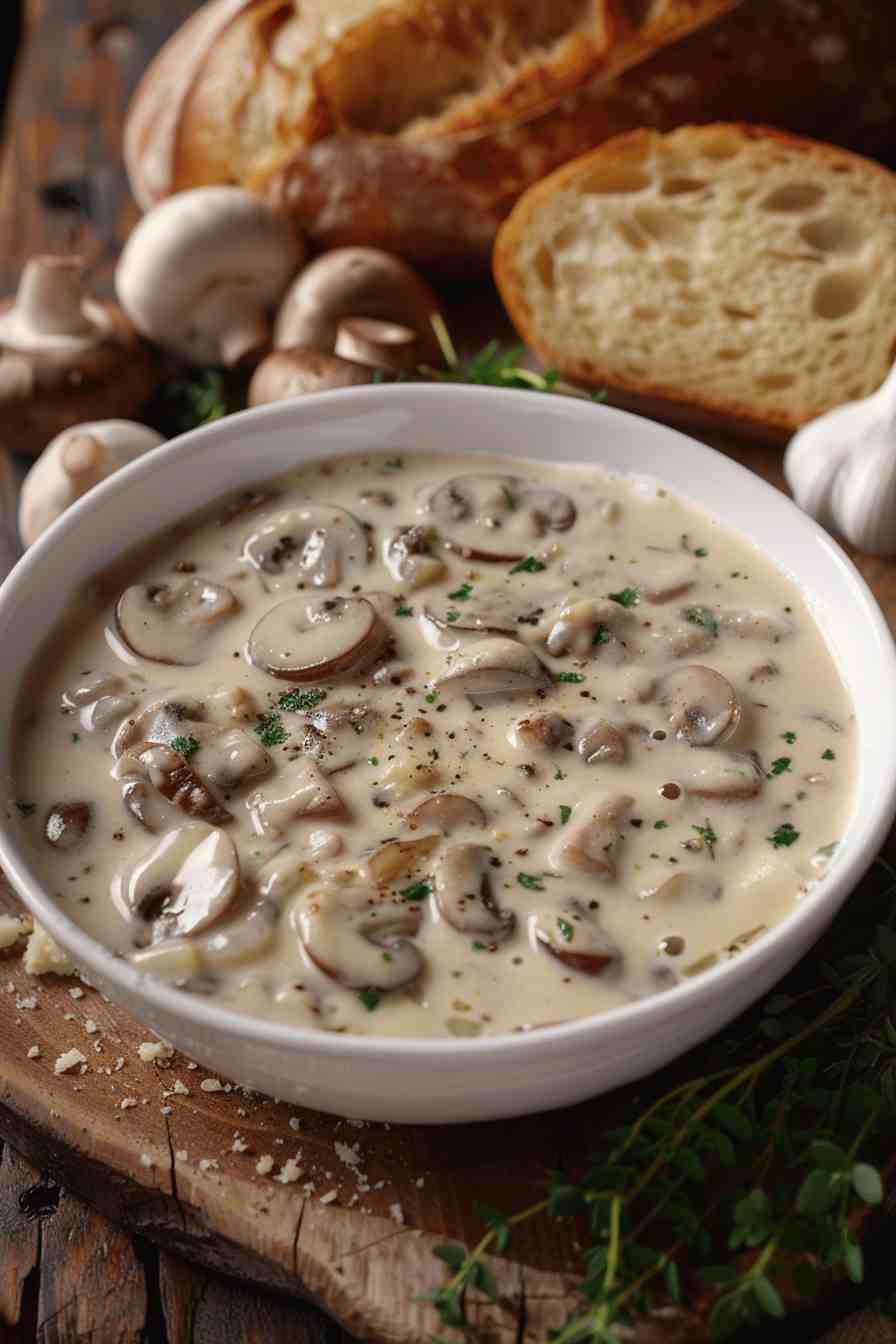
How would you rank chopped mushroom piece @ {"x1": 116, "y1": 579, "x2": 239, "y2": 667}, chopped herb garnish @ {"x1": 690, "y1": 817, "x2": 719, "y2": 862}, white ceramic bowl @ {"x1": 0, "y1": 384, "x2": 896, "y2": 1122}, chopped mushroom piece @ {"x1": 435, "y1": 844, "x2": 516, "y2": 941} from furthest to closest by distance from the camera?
chopped mushroom piece @ {"x1": 116, "y1": 579, "x2": 239, "y2": 667} → chopped herb garnish @ {"x1": 690, "y1": 817, "x2": 719, "y2": 862} → chopped mushroom piece @ {"x1": 435, "y1": 844, "x2": 516, "y2": 941} → white ceramic bowl @ {"x1": 0, "y1": 384, "x2": 896, "y2": 1122}

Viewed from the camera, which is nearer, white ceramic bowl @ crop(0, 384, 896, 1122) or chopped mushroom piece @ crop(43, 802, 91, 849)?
white ceramic bowl @ crop(0, 384, 896, 1122)

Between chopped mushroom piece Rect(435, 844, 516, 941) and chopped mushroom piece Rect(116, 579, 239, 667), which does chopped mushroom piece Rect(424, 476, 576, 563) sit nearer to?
chopped mushroom piece Rect(116, 579, 239, 667)

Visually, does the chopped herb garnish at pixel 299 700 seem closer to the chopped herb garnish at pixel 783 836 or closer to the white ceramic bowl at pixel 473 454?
the white ceramic bowl at pixel 473 454

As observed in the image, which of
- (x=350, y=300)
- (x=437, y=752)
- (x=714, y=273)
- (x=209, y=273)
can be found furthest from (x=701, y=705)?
(x=209, y=273)

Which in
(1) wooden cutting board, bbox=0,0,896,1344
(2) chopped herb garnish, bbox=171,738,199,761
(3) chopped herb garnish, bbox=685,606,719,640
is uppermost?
(2) chopped herb garnish, bbox=171,738,199,761

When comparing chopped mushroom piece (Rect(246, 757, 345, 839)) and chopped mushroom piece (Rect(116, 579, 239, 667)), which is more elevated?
chopped mushroom piece (Rect(116, 579, 239, 667))

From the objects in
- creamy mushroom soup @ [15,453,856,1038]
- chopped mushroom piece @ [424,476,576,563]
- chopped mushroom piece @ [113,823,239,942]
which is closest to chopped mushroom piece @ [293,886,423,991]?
creamy mushroom soup @ [15,453,856,1038]

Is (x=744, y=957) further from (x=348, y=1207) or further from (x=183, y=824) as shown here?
(x=183, y=824)
